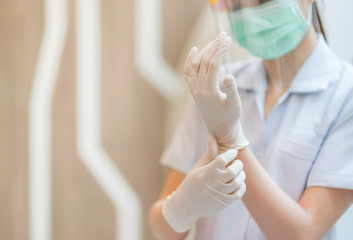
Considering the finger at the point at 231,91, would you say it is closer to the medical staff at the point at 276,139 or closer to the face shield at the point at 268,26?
the medical staff at the point at 276,139

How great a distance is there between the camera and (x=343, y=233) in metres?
0.84

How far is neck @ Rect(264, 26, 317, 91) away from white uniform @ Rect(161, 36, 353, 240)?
1 cm

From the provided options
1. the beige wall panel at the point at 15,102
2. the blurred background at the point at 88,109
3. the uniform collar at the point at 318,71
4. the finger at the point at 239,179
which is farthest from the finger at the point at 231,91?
the beige wall panel at the point at 15,102

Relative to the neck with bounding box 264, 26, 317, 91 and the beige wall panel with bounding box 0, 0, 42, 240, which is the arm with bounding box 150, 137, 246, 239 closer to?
the neck with bounding box 264, 26, 317, 91

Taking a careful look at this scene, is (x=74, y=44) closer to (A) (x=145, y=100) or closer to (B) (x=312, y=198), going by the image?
(A) (x=145, y=100)

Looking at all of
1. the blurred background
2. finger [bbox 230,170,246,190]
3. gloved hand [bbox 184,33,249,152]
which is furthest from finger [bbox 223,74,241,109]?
the blurred background

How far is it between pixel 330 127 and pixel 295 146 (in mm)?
72

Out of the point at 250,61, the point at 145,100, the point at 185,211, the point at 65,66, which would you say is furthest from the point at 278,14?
the point at 65,66

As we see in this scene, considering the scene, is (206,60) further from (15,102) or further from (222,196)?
(15,102)

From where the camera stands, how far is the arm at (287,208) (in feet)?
2.57

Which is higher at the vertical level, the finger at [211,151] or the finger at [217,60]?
the finger at [217,60]

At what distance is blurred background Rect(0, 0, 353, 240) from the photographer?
1.57 metres

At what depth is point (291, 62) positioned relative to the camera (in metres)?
0.86

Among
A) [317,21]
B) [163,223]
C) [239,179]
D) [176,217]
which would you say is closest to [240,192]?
[239,179]
